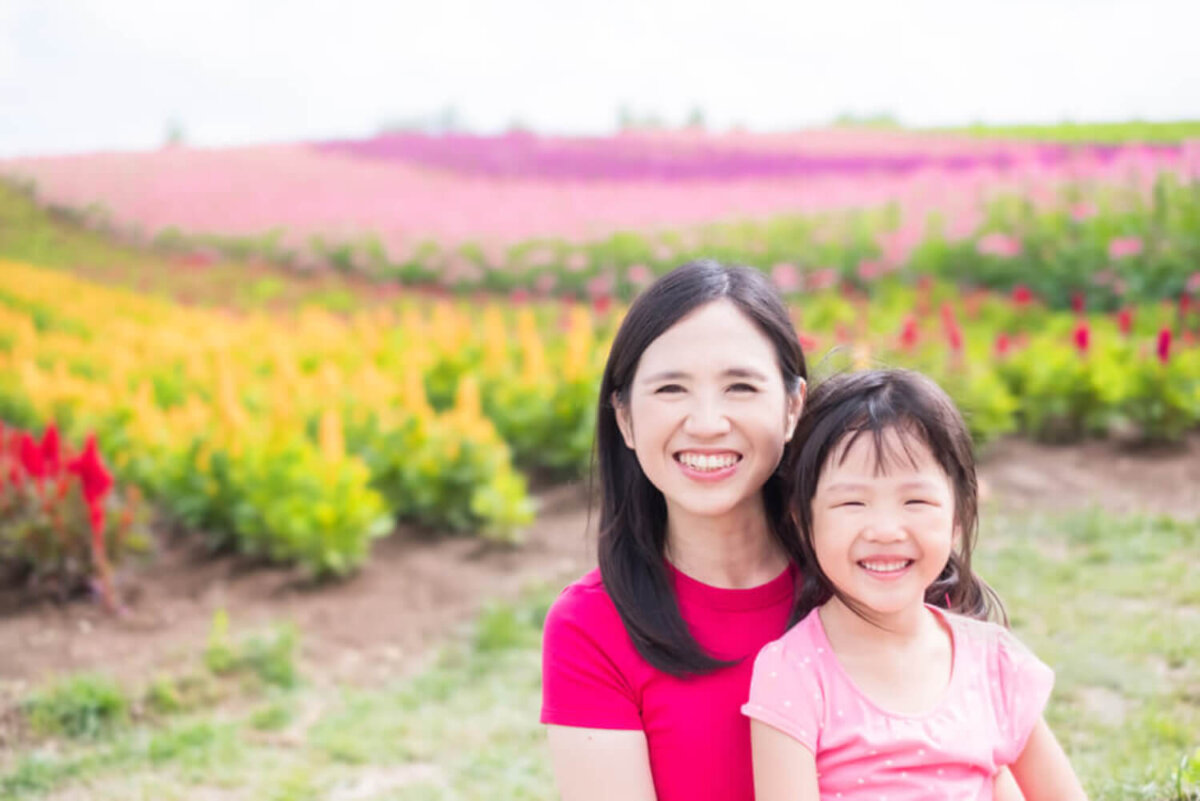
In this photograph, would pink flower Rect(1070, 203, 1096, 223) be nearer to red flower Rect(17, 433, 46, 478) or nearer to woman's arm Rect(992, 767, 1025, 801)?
red flower Rect(17, 433, 46, 478)

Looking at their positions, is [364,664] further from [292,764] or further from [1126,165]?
[1126,165]

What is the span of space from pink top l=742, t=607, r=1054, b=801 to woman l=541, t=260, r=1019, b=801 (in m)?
0.11

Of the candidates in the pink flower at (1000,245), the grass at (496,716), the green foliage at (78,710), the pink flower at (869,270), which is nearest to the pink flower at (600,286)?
the pink flower at (869,270)

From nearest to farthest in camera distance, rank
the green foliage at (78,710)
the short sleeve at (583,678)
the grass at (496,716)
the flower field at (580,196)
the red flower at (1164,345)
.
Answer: the short sleeve at (583,678)
the grass at (496,716)
the green foliage at (78,710)
the red flower at (1164,345)
the flower field at (580,196)

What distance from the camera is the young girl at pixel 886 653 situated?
58.3 inches

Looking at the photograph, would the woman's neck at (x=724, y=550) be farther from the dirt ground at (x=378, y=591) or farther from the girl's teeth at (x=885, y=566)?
the dirt ground at (x=378, y=591)

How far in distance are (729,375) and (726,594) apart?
0.31 meters

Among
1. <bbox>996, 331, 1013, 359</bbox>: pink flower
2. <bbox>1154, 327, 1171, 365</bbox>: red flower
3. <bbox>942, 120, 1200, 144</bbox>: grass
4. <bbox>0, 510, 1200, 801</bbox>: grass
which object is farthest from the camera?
<bbox>942, 120, 1200, 144</bbox>: grass

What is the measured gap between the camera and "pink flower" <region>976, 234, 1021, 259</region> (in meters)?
6.73

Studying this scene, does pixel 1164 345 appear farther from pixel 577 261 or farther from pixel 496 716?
pixel 577 261

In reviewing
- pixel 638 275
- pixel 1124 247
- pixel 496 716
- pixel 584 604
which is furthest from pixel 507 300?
pixel 584 604

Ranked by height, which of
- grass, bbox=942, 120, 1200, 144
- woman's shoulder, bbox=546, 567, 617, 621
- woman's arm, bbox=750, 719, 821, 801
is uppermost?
grass, bbox=942, 120, 1200, 144

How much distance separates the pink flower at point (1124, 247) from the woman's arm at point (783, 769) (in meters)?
5.18

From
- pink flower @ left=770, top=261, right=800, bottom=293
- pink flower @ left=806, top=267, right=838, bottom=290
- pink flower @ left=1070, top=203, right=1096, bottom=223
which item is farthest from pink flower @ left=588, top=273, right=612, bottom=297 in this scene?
pink flower @ left=1070, top=203, right=1096, bottom=223
